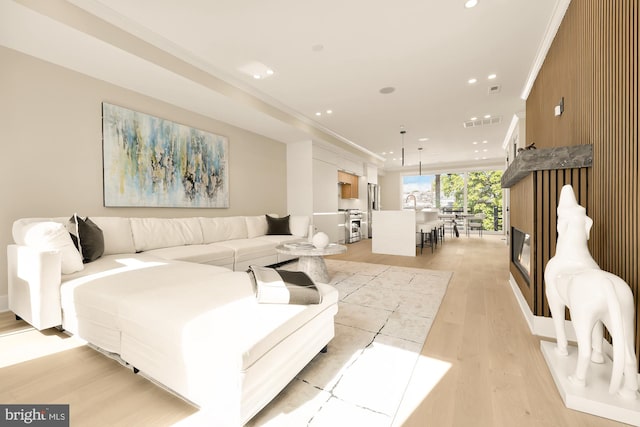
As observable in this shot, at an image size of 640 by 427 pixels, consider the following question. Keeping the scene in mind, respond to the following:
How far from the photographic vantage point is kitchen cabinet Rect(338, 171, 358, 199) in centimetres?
796

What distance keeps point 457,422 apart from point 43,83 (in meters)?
4.41

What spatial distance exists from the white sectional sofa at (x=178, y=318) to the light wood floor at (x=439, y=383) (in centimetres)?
13

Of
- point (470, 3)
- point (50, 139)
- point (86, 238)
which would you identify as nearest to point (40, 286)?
point (86, 238)

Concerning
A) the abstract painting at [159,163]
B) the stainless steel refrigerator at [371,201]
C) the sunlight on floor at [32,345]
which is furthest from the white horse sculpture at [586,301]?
the stainless steel refrigerator at [371,201]

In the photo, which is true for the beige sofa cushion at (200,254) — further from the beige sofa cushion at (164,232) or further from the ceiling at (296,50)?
the ceiling at (296,50)

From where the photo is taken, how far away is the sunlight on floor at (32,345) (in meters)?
1.69

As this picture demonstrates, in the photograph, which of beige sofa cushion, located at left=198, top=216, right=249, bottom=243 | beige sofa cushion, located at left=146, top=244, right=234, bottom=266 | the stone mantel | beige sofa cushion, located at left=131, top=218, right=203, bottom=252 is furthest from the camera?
beige sofa cushion, located at left=198, top=216, right=249, bottom=243

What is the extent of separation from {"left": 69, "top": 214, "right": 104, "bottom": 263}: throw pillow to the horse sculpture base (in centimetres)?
359

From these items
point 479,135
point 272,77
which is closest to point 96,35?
point 272,77

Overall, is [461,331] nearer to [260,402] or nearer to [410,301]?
[410,301]

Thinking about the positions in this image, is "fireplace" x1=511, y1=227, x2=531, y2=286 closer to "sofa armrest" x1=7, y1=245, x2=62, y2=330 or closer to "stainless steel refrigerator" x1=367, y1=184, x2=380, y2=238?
"sofa armrest" x1=7, y1=245, x2=62, y2=330

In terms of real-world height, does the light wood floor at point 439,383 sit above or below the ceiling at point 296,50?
below

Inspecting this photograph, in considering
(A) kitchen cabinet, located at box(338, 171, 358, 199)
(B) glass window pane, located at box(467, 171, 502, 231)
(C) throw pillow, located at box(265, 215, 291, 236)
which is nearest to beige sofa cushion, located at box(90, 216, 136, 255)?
(C) throw pillow, located at box(265, 215, 291, 236)

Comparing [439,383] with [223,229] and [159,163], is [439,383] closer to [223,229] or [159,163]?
[223,229]
